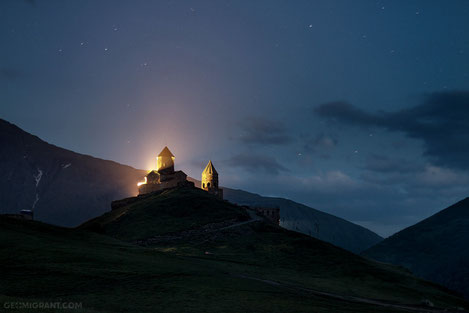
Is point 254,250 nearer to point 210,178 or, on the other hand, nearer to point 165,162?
point 210,178

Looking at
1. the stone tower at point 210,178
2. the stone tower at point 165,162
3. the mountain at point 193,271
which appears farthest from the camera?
the stone tower at point 165,162

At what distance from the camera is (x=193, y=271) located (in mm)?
49531

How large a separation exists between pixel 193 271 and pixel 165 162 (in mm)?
133882

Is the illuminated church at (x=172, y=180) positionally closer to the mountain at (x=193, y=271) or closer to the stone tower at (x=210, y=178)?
the stone tower at (x=210, y=178)

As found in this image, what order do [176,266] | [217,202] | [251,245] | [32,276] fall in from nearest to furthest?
[32,276] → [176,266] → [251,245] → [217,202]

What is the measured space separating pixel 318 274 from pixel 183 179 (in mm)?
101495

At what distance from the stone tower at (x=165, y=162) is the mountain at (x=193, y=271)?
6241cm

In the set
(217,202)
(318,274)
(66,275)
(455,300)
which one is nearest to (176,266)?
(66,275)

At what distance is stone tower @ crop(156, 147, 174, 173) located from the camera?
7087 inches

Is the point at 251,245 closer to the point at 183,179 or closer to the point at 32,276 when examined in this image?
the point at 32,276

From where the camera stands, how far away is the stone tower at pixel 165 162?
18000cm

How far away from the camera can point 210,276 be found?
47500 millimetres

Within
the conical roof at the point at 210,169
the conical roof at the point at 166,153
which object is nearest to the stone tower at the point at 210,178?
the conical roof at the point at 210,169

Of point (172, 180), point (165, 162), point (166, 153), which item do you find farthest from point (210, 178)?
point (166, 153)
